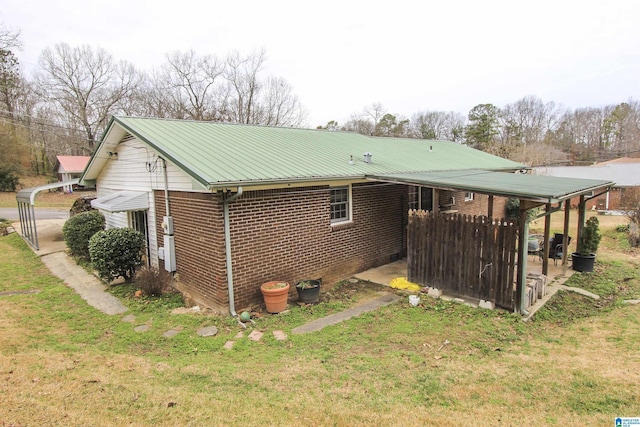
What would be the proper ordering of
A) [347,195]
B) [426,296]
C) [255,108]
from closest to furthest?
[426,296] → [347,195] → [255,108]

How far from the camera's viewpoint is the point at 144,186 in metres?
9.92

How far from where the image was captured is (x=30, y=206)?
46.4ft

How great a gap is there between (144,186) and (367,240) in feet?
20.5

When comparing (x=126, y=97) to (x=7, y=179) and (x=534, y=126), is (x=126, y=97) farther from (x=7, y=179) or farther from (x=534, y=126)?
(x=534, y=126)

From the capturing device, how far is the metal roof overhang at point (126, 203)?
30.5 feet

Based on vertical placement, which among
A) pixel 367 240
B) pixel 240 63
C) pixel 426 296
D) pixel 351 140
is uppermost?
pixel 240 63

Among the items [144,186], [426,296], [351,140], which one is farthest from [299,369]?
[351,140]

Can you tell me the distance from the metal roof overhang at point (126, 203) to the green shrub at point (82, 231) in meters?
2.34

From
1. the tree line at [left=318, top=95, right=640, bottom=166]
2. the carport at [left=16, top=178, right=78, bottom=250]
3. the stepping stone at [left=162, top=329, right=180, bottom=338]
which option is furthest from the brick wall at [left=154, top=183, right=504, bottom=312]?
the tree line at [left=318, top=95, right=640, bottom=166]

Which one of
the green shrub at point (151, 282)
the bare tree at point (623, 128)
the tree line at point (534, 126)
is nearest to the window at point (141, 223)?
the green shrub at point (151, 282)

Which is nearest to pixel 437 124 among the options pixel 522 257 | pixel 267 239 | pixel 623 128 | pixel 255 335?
pixel 623 128

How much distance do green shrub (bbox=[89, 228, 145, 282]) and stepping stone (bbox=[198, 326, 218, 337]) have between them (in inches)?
162

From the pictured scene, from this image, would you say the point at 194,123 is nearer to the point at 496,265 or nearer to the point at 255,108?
the point at 496,265

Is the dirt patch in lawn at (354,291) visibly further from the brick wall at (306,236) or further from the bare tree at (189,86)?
the bare tree at (189,86)
